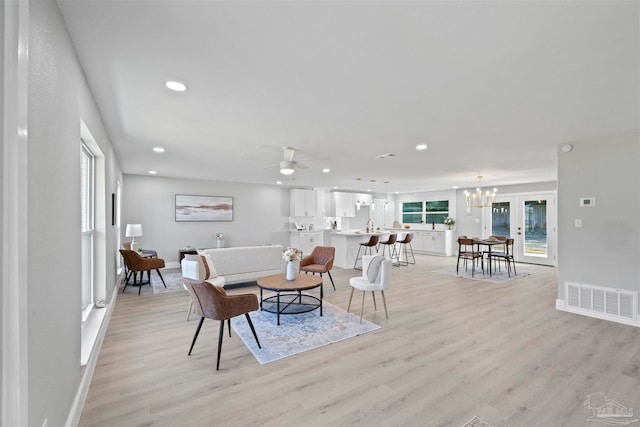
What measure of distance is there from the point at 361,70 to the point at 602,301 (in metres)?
4.58

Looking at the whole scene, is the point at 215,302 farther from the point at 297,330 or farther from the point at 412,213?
the point at 412,213

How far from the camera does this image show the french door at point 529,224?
322 inches

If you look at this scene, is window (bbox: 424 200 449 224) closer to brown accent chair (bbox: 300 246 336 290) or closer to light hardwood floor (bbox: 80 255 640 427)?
brown accent chair (bbox: 300 246 336 290)

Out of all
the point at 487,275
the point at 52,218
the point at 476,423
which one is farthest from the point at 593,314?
the point at 52,218

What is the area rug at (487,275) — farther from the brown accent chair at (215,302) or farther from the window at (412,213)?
the brown accent chair at (215,302)

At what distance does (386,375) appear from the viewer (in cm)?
255

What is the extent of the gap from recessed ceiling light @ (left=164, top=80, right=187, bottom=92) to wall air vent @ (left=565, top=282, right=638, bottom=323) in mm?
5533

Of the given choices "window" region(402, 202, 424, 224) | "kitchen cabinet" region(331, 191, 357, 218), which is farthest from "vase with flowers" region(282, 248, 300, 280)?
"window" region(402, 202, 424, 224)

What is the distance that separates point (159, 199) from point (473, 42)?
7.92 meters

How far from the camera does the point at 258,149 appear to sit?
15.1 ft

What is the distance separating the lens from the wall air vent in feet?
12.4

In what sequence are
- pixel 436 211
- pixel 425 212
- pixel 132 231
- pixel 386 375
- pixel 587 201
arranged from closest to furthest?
1. pixel 386 375
2. pixel 587 201
3. pixel 132 231
4. pixel 436 211
5. pixel 425 212

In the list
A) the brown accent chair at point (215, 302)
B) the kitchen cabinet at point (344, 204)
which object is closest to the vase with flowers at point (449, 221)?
the kitchen cabinet at point (344, 204)

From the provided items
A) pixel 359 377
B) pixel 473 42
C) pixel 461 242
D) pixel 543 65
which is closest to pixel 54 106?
pixel 473 42
